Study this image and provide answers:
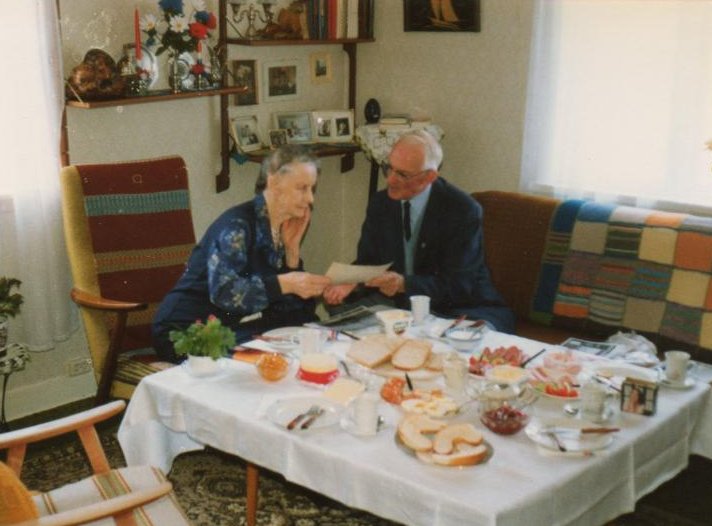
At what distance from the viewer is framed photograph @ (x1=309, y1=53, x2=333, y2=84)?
480 centimetres

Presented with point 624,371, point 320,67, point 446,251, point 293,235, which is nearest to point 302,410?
point 624,371

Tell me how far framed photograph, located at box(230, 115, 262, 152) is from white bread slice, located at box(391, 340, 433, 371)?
212 cm

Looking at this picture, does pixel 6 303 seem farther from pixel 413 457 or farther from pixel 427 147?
pixel 413 457

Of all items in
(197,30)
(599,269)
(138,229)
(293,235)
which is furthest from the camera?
(197,30)

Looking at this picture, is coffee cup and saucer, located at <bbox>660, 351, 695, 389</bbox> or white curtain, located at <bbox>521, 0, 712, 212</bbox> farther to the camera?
white curtain, located at <bbox>521, 0, 712, 212</bbox>

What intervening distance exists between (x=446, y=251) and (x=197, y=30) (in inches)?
55.5

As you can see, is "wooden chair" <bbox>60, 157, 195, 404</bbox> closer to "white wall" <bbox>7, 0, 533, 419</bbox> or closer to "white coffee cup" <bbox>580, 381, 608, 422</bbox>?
"white wall" <bbox>7, 0, 533, 419</bbox>

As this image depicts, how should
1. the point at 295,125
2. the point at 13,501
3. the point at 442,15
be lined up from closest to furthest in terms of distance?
the point at 13,501 → the point at 442,15 → the point at 295,125

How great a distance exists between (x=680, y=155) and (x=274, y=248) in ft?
5.81

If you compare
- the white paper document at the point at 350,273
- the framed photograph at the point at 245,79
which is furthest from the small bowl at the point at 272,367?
the framed photograph at the point at 245,79

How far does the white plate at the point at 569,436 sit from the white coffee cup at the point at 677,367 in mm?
382

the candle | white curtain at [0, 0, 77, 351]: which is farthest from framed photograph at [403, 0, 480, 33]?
white curtain at [0, 0, 77, 351]

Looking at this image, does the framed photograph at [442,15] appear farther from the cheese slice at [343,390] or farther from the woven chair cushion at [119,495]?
the woven chair cushion at [119,495]

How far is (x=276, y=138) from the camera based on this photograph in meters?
4.62
